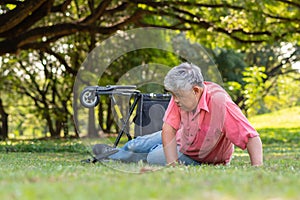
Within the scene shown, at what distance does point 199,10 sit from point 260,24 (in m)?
2.15

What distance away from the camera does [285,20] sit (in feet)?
55.6

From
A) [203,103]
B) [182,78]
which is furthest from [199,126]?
[182,78]

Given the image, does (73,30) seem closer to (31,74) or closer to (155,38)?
(155,38)

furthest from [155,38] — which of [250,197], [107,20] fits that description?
[107,20]

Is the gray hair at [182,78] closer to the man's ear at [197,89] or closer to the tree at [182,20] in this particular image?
the man's ear at [197,89]

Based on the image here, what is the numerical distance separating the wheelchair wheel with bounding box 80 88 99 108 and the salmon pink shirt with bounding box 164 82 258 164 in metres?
1.44

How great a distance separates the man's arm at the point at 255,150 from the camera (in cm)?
552

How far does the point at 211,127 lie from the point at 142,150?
1.36 metres

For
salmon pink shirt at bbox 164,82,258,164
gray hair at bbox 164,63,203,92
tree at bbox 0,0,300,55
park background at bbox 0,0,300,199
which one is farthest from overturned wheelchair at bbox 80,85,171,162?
tree at bbox 0,0,300,55

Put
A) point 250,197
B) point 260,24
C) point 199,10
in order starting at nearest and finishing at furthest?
point 250,197
point 260,24
point 199,10

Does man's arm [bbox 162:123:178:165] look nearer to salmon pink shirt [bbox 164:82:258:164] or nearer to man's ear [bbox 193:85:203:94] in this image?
salmon pink shirt [bbox 164:82:258:164]

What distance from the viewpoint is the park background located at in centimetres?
347

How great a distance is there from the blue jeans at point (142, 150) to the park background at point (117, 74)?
0.63 meters

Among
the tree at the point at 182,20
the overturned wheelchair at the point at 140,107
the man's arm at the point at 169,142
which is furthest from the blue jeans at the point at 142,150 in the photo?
the tree at the point at 182,20
